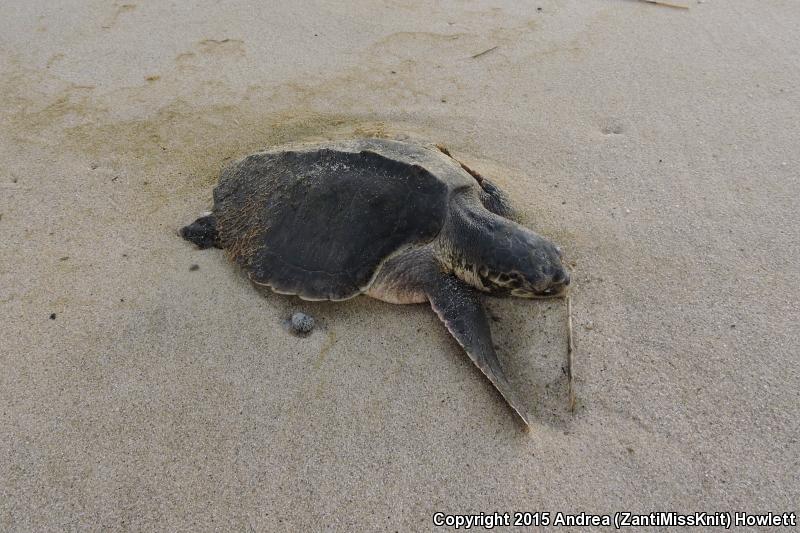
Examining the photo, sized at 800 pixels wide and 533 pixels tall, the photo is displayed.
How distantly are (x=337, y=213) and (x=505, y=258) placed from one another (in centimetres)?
71

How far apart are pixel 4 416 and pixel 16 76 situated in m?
2.84

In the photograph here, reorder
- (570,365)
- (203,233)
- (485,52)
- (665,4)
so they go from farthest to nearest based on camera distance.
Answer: (665,4) < (485,52) < (203,233) < (570,365)

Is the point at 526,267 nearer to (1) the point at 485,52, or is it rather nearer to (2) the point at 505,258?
(2) the point at 505,258

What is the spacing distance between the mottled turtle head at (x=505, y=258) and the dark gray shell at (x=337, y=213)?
13 centimetres

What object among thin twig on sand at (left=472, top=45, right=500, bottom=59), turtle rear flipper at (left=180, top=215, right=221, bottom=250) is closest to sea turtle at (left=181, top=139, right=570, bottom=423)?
turtle rear flipper at (left=180, top=215, right=221, bottom=250)

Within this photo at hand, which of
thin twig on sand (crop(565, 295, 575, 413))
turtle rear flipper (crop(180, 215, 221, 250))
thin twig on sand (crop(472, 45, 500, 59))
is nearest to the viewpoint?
thin twig on sand (crop(565, 295, 575, 413))

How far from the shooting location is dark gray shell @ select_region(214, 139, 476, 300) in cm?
200

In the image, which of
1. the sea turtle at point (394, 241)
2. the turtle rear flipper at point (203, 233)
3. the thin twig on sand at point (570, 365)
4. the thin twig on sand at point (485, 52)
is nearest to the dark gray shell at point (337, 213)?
the sea turtle at point (394, 241)

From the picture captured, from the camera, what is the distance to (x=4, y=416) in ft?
5.73

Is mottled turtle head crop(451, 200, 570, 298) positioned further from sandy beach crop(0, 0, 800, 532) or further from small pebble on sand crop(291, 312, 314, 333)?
small pebble on sand crop(291, 312, 314, 333)

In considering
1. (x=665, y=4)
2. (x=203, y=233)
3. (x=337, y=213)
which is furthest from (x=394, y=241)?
(x=665, y=4)

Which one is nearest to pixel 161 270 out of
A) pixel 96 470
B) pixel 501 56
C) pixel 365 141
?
pixel 96 470

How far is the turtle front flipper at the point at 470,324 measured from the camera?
68.5 inches

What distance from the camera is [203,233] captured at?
235cm
